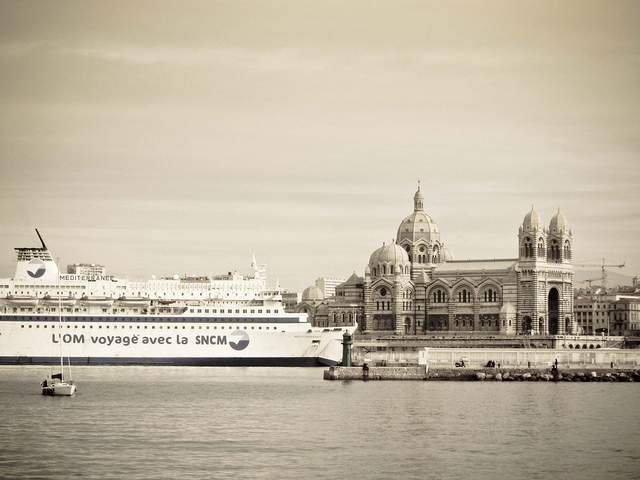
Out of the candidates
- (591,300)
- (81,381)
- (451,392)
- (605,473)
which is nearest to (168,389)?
(81,381)

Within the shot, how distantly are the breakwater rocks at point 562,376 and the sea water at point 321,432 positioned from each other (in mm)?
6103

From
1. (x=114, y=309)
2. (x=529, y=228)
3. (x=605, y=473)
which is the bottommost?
(x=605, y=473)

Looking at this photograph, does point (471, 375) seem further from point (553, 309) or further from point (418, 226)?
point (418, 226)

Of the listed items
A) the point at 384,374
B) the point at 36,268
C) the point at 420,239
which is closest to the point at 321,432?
the point at 384,374

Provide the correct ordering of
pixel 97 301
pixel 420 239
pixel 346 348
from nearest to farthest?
1. pixel 346 348
2. pixel 97 301
3. pixel 420 239

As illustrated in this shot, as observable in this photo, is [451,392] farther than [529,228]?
No

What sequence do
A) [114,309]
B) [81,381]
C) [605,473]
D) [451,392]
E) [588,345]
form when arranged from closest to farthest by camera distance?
[605,473], [451,392], [81,381], [114,309], [588,345]

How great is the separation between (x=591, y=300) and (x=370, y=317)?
133ft

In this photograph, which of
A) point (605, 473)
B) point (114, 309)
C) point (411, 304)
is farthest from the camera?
point (411, 304)

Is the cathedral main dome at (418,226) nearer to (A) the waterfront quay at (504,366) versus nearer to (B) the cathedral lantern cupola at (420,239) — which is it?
(B) the cathedral lantern cupola at (420,239)

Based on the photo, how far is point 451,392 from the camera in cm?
6738

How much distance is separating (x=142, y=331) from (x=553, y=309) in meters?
54.8

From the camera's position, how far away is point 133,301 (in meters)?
105

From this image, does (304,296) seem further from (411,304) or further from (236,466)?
(236,466)
